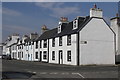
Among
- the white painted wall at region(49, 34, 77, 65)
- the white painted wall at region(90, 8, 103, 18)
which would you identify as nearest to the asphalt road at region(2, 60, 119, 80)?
the white painted wall at region(49, 34, 77, 65)

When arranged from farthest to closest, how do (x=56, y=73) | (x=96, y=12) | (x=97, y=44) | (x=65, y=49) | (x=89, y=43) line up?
(x=65, y=49) < (x=96, y=12) < (x=97, y=44) < (x=89, y=43) < (x=56, y=73)

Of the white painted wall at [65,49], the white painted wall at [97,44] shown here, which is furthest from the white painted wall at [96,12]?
the white painted wall at [65,49]

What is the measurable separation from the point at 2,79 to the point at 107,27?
66.4 feet

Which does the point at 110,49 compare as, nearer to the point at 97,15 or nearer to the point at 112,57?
the point at 112,57

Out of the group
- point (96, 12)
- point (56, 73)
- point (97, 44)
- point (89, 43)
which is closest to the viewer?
point (56, 73)

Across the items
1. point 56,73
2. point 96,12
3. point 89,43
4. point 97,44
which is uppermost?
point 96,12

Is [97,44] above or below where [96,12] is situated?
below

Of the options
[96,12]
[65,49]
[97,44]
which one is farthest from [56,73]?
[96,12]

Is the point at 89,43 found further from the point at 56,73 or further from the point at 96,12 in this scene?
the point at 56,73

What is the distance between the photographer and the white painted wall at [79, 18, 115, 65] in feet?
87.8

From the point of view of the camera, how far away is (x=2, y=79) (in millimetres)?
11516

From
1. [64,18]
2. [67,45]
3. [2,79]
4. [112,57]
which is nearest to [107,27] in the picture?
[112,57]

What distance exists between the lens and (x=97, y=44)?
27500 millimetres

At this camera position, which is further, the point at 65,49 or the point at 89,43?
the point at 65,49
